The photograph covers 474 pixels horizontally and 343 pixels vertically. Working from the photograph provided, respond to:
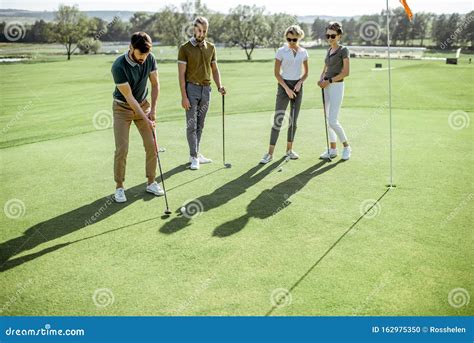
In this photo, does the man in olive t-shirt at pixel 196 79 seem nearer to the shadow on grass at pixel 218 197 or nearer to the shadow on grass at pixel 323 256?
the shadow on grass at pixel 218 197

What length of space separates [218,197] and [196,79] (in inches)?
110

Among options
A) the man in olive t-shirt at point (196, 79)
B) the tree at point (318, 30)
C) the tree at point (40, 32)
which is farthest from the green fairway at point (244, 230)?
the tree at point (318, 30)

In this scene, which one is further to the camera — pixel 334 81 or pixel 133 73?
pixel 334 81

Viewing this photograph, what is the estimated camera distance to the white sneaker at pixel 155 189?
21.5 ft

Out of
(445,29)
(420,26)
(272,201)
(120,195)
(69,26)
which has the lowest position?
(272,201)

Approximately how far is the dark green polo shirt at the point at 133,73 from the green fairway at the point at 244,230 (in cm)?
158

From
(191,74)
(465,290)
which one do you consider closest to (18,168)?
(191,74)

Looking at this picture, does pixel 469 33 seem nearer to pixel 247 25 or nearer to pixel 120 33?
pixel 247 25

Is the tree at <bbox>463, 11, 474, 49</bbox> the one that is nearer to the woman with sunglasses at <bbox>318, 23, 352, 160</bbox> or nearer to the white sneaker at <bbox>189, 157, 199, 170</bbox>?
the woman with sunglasses at <bbox>318, 23, 352, 160</bbox>

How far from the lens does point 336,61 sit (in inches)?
318

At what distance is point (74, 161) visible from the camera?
811cm

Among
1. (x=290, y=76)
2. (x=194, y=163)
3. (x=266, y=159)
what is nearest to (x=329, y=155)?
(x=266, y=159)
